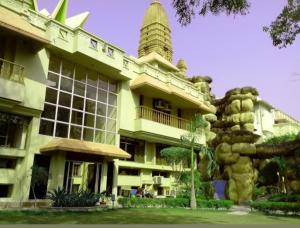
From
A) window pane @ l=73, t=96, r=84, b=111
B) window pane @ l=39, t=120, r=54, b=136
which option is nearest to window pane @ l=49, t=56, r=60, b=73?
window pane @ l=73, t=96, r=84, b=111

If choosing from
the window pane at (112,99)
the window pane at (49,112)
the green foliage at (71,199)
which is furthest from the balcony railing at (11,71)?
the window pane at (112,99)

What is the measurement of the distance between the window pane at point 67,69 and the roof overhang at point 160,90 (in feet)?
16.2

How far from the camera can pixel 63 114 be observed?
1728 centimetres

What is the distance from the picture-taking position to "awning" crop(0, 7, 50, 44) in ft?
43.1

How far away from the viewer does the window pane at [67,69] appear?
1769cm

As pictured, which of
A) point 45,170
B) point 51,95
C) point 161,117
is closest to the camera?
point 45,170

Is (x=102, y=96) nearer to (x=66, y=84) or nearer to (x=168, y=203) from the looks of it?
(x=66, y=84)

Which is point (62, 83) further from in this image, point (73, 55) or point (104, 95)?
point (104, 95)

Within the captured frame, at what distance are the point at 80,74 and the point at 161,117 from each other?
8183 mm

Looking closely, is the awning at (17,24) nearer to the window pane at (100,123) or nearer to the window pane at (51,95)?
the window pane at (51,95)

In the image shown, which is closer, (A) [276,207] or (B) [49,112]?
(B) [49,112]

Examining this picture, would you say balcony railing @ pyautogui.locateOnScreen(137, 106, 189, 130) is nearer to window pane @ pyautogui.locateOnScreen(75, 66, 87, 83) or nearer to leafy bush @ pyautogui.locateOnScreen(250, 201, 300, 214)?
window pane @ pyautogui.locateOnScreen(75, 66, 87, 83)

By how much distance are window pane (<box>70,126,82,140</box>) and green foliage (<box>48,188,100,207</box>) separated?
3813mm

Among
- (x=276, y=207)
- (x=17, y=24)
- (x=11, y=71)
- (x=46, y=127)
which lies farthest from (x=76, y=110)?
(x=276, y=207)
